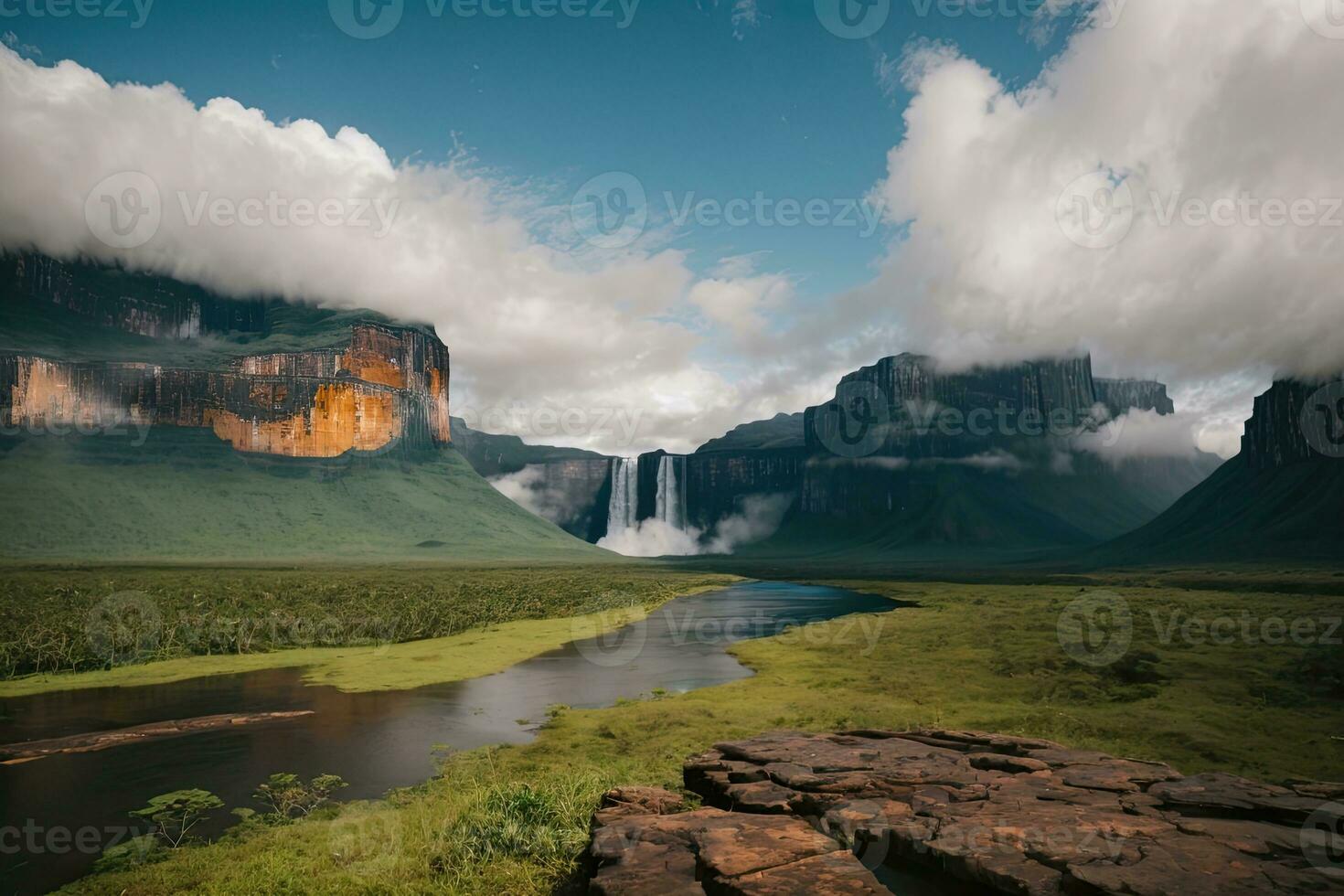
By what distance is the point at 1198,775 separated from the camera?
10906 millimetres

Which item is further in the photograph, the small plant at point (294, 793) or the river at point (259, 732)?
the small plant at point (294, 793)

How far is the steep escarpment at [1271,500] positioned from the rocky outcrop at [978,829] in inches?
4779

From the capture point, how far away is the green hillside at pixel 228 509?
104 m

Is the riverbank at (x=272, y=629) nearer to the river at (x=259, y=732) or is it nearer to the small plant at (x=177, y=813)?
Answer: the river at (x=259, y=732)

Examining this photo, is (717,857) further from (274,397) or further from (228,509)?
(274,397)

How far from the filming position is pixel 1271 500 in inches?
4975

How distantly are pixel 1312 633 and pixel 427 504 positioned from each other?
143572mm

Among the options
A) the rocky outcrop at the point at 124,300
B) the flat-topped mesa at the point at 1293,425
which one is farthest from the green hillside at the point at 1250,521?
the rocky outcrop at the point at 124,300

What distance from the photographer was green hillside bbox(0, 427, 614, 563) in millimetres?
103625

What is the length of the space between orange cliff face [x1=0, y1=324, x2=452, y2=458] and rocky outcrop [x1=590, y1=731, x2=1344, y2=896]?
150722 mm

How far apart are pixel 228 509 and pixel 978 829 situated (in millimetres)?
137655

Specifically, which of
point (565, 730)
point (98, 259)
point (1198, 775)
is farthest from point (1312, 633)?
point (98, 259)

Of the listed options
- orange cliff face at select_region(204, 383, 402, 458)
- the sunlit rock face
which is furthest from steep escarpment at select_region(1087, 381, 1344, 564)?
the sunlit rock face

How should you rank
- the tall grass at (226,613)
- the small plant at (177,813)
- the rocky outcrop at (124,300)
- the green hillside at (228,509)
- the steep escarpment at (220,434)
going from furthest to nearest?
the rocky outcrop at (124,300) < the steep escarpment at (220,434) < the green hillside at (228,509) < the tall grass at (226,613) < the small plant at (177,813)
